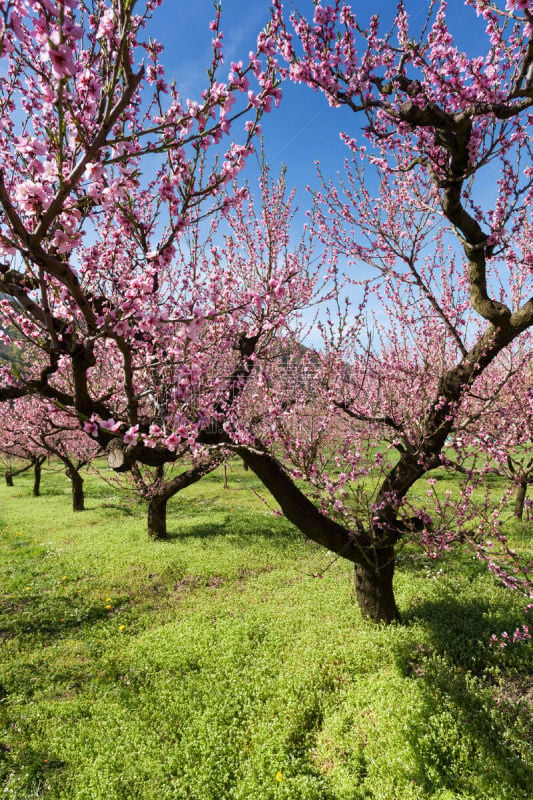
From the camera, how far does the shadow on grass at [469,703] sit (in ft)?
14.2

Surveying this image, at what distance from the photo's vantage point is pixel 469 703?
524 cm

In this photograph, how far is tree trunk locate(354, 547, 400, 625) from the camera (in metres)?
7.19

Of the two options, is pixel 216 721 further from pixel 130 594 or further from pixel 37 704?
pixel 130 594

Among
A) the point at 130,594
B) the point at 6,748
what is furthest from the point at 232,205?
the point at 130,594

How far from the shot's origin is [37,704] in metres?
6.16

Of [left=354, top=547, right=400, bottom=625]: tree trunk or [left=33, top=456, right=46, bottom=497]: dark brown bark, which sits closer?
[left=354, top=547, right=400, bottom=625]: tree trunk

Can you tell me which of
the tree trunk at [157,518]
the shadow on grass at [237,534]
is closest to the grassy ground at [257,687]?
the shadow on grass at [237,534]

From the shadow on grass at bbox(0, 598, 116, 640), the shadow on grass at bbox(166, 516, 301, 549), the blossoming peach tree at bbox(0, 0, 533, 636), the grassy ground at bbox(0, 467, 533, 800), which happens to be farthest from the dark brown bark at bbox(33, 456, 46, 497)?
the blossoming peach tree at bbox(0, 0, 533, 636)

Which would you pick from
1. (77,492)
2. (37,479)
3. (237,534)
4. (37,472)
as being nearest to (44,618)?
(237,534)

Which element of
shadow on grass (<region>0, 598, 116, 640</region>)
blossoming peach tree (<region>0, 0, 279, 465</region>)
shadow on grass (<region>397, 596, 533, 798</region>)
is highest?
blossoming peach tree (<region>0, 0, 279, 465</region>)

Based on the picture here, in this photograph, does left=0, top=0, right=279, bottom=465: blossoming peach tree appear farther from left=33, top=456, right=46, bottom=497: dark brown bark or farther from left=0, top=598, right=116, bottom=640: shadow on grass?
left=33, top=456, right=46, bottom=497: dark brown bark

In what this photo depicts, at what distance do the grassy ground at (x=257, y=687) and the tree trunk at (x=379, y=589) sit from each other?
0.46m

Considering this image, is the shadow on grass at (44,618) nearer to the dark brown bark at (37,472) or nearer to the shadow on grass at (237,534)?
the shadow on grass at (237,534)

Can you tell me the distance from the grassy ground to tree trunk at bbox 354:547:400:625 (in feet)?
1.49
